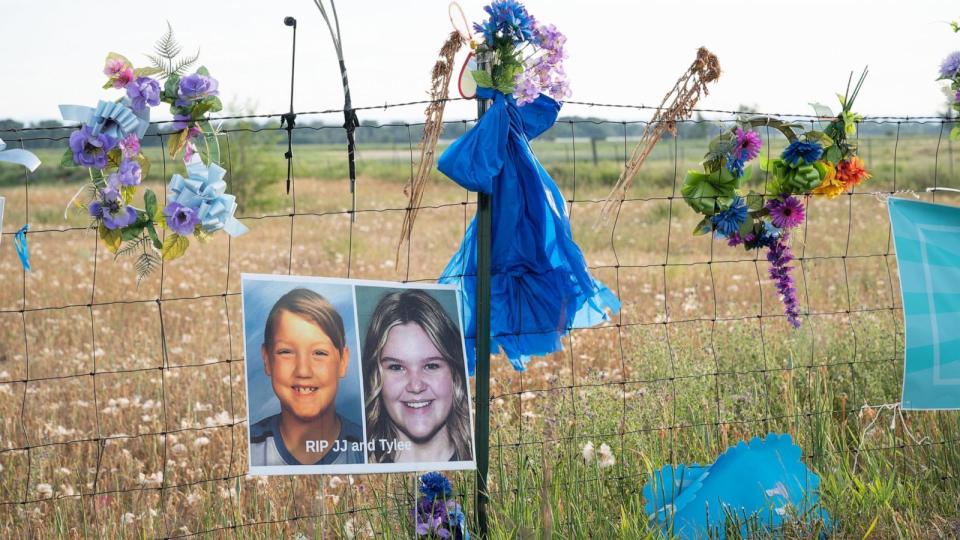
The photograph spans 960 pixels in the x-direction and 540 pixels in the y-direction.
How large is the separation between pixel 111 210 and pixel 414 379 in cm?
87

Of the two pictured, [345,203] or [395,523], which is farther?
[345,203]

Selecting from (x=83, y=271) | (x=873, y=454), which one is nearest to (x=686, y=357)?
(x=873, y=454)

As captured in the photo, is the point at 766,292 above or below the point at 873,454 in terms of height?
above

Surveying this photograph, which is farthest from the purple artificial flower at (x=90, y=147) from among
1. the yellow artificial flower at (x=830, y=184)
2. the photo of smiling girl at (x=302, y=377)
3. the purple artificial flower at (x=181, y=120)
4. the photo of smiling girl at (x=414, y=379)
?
the yellow artificial flower at (x=830, y=184)

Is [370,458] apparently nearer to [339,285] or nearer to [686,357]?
[339,285]

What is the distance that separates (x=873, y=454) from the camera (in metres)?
3.37

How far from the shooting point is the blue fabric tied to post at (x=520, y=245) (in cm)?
252

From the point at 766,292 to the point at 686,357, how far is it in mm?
2560

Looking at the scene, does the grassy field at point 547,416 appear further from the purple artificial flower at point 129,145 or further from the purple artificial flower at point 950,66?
the purple artificial flower at point 950,66

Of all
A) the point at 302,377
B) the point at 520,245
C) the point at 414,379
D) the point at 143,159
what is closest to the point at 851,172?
the point at 520,245

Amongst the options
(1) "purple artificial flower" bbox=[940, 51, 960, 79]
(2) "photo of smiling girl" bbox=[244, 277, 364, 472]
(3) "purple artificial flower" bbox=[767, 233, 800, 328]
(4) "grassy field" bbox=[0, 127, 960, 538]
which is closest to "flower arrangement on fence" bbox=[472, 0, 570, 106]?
(4) "grassy field" bbox=[0, 127, 960, 538]

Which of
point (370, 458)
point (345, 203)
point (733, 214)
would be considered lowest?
point (370, 458)

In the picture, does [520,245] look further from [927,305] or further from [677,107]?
[927,305]

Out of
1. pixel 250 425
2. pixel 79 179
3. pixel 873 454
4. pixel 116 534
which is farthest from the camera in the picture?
pixel 79 179
